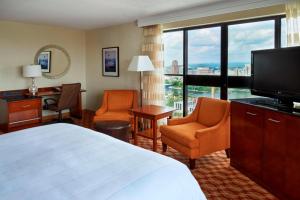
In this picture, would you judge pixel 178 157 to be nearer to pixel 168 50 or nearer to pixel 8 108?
pixel 168 50

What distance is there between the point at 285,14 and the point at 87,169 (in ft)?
10.6

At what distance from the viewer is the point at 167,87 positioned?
16.1ft

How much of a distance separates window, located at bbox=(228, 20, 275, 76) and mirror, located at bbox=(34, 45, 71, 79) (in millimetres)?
4076

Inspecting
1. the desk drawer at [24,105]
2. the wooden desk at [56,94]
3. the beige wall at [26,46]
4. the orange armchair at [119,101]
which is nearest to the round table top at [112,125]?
the orange armchair at [119,101]

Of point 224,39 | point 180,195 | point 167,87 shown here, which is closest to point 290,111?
point 180,195

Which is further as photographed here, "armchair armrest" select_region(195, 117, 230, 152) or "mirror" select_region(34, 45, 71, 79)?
"mirror" select_region(34, 45, 71, 79)

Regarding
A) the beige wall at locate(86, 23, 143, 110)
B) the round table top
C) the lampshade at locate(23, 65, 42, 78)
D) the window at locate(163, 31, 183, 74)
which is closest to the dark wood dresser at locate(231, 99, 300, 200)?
the round table top

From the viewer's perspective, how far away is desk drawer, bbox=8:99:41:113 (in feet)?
15.3

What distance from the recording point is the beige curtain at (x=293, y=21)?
2963mm

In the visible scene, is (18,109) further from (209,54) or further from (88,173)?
(88,173)

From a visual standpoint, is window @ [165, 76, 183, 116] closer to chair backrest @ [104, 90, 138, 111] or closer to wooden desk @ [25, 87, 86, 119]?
chair backrest @ [104, 90, 138, 111]

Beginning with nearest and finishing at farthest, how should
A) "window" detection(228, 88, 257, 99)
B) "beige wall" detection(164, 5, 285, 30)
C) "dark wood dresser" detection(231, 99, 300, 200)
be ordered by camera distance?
1. "dark wood dresser" detection(231, 99, 300, 200)
2. "beige wall" detection(164, 5, 285, 30)
3. "window" detection(228, 88, 257, 99)

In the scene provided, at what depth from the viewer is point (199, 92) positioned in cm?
441

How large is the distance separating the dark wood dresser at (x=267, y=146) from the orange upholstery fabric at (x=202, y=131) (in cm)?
22
